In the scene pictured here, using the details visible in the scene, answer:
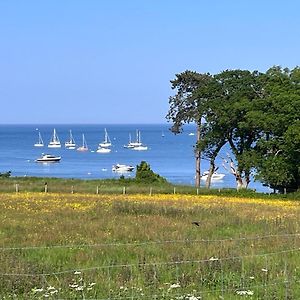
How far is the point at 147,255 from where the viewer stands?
16.0 meters

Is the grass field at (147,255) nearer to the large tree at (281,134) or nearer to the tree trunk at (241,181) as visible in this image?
the large tree at (281,134)

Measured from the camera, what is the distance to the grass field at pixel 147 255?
11531 mm

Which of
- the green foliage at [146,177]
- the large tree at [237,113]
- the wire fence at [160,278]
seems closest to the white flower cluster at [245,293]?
the wire fence at [160,278]

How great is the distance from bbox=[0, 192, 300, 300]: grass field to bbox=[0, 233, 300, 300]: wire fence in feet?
0.07

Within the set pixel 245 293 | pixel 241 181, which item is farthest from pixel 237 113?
pixel 245 293

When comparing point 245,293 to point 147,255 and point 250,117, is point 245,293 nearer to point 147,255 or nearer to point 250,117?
point 147,255

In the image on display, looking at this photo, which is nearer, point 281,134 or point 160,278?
point 160,278

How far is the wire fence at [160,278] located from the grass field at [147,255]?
2cm

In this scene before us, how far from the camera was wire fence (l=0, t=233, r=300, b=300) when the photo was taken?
1115cm

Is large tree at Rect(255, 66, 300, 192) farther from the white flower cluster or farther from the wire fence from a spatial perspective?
the white flower cluster

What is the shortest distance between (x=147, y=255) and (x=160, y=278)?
10.8 feet

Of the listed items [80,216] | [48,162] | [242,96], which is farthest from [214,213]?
[48,162]

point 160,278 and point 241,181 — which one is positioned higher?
point 160,278

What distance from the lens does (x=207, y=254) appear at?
50.9ft
